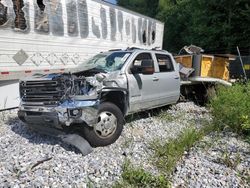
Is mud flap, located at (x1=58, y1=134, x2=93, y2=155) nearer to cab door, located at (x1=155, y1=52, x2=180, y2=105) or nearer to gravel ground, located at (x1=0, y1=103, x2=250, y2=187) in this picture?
gravel ground, located at (x1=0, y1=103, x2=250, y2=187)

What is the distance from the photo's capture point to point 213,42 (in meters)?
24.2

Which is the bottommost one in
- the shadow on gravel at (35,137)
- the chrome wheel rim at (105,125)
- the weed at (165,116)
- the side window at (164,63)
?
the weed at (165,116)

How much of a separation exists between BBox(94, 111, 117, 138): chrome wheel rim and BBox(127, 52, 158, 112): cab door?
914mm

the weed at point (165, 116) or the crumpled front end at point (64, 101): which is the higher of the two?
the crumpled front end at point (64, 101)

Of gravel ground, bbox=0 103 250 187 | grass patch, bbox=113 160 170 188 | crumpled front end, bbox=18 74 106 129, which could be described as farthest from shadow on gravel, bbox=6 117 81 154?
grass patch, bbox=113 160 170 188

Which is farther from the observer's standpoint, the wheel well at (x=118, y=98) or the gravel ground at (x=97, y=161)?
the wheel well at (x=118, y=98)

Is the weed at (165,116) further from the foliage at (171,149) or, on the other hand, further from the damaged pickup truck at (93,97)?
the foliage at (171,149)

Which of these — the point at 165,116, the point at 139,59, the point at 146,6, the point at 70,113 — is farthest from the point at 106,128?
the point at 146,6

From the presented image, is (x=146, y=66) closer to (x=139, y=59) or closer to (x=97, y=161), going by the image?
(x=139, y=59)

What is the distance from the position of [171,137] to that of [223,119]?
151 centimetres

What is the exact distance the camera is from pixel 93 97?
5.34 metres

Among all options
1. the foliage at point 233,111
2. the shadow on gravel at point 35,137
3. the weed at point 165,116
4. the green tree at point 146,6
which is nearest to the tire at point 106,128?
the shadow on gravel at point 35,137

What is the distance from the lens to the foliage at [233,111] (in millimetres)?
6281

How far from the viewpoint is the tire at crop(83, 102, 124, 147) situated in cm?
541
